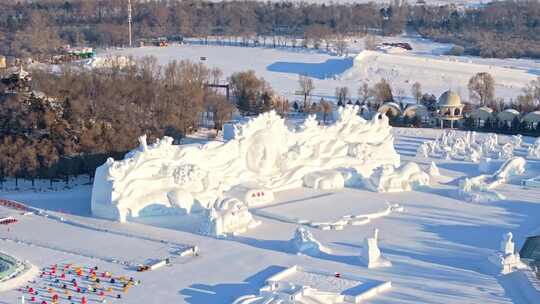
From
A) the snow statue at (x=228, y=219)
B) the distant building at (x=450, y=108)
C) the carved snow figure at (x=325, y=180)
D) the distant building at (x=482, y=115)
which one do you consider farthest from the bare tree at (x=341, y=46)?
the snow statue at (x=228, y=219)

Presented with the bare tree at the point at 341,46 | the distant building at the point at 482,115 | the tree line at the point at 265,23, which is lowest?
the distant building at the point at 482,115

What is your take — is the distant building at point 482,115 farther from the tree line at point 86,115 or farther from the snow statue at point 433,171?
the tree line at point 86,115

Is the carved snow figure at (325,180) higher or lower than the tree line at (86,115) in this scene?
lower

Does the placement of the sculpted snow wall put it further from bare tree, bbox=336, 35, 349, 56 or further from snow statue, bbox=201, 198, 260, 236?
bare tree, bbox=336, 35, 349, 56

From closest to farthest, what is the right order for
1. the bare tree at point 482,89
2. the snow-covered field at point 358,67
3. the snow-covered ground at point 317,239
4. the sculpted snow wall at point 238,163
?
1. the snow-covered ground at point 317,239
2. the sculpted snow wall at point 238,163
3. the bare tree at point 482,89
4. the snow-covered field at point 358,67

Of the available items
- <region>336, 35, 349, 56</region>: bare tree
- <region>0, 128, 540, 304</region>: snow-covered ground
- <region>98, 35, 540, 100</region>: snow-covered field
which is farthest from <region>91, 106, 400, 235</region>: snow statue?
<region>336, 35, 349, 56</region>: bare tree

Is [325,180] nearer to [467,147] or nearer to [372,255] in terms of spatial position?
[372,255]

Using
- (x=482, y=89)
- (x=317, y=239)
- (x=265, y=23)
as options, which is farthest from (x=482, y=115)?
(x=265, y=23)
